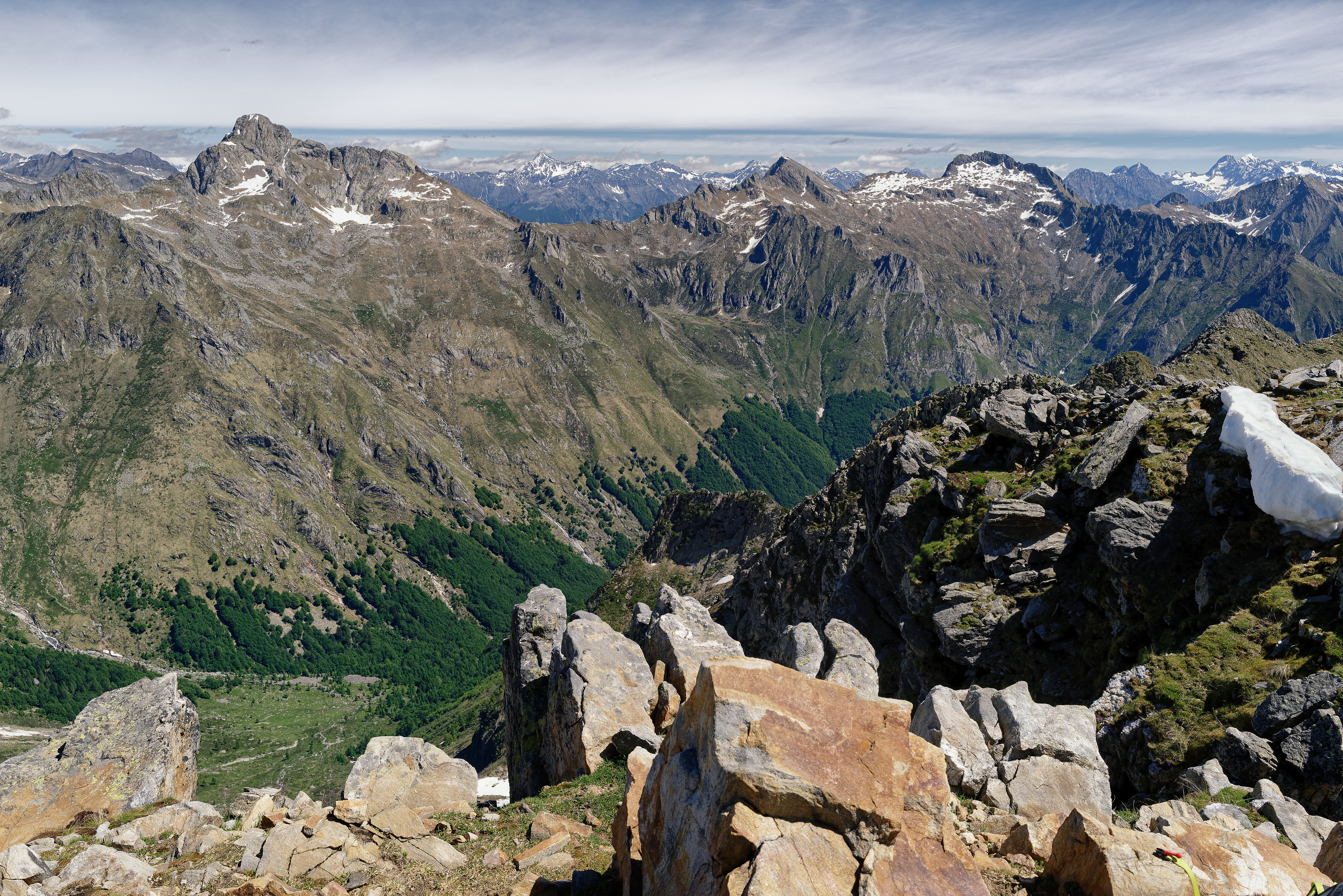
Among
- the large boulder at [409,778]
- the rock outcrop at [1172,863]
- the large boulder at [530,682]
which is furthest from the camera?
the large boulder at [530,682]

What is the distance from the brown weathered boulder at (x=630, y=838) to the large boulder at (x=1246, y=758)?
1844 centimetres

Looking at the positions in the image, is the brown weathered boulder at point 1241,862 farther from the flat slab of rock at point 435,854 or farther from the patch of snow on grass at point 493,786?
the patch of snow on grass at point 493,786

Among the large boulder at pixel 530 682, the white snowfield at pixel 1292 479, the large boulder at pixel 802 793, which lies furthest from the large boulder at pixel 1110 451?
the large boulder at pixel 530 682

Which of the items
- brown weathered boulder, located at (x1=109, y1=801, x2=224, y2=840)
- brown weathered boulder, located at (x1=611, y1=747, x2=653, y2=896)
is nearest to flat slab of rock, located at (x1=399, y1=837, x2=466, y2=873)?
brown weathered boulder, located at (x1=611, y1=747, x2=653, y2=896)

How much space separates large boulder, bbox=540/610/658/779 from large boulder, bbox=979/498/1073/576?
21.2m

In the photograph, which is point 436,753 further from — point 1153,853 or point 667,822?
point 1153,853

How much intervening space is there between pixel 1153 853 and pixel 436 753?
83.1 feet

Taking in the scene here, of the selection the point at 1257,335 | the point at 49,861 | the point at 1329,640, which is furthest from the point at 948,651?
the point at 1257,335

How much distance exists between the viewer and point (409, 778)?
26.8 m

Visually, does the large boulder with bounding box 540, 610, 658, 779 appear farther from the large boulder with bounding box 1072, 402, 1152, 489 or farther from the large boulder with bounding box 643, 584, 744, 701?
the large boulder with bounding box 1072, 402, 1152, 489

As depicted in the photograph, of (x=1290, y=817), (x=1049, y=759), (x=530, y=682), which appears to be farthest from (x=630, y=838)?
(x=530, y=682)

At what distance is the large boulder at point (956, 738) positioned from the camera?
20.4 metres

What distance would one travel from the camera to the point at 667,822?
15547 mm

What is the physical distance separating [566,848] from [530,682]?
21593 mm
